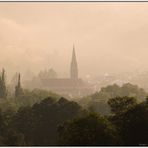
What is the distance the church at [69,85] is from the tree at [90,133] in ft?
213

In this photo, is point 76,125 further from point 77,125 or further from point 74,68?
point 74,68

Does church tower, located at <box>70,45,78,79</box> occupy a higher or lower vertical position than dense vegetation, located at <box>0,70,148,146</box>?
higher

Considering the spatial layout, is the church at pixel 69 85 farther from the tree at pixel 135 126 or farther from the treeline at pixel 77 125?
the tree at pixel 135 126

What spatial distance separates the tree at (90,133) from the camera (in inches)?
979

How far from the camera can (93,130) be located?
25906mm

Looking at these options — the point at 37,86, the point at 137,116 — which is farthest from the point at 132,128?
the point at 37,86

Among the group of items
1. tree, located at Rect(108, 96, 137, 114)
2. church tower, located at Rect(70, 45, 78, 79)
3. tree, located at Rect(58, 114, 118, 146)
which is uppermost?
church tower, located at Rect(70, 45, 78, 79)

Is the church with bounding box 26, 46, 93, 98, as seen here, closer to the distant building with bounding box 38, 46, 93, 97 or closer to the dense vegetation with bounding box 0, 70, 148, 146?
the distant building with bounding box 38, 46, 93, 97

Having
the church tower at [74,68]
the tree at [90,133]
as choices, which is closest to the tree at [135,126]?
the tree at [90,133]

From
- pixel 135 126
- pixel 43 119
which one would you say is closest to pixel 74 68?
pixel 43 119

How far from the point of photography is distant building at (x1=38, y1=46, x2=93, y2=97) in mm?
96812

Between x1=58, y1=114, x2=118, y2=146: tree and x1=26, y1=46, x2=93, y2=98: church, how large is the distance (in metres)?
64.8

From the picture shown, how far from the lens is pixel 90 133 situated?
1004 inches

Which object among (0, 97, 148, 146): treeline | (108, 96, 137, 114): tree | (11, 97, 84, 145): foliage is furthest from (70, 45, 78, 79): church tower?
(108, 96, 137, 114): tree
